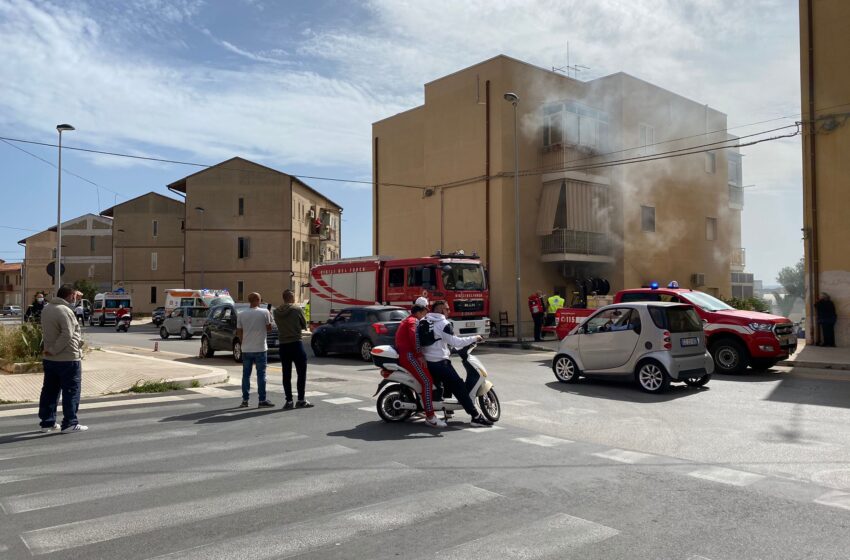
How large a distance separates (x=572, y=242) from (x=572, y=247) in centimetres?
Result: 21

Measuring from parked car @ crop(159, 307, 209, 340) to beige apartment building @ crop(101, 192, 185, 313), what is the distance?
3302cm

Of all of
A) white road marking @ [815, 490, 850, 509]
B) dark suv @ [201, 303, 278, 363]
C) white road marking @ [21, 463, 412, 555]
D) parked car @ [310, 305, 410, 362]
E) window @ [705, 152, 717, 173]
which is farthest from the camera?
window @ [705, 152, 717, 173]

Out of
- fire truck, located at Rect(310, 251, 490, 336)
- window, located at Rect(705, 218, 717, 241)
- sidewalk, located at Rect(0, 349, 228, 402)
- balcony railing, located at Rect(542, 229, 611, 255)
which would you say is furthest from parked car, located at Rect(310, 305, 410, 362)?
window, located at Rect(705, 218, 717, 241)

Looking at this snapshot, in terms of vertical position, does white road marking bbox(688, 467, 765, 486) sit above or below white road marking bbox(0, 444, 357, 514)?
above

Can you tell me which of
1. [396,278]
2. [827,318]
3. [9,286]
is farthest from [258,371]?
[9,286]

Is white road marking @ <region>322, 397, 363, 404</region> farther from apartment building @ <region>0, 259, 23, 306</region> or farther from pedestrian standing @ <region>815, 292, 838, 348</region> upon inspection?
apartment building @ <region>0, 259, 23, 306</region>

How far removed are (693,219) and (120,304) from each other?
3981 cm

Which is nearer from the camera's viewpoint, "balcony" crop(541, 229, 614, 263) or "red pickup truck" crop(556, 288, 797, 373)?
"red pickup truck" crop(556, 288, 797, 373)

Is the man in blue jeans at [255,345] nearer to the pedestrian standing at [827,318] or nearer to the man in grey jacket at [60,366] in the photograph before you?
the man in grey jacket at [60,366]

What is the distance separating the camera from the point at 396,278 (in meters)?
22.2

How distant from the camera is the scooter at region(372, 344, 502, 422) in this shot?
8.49 metres

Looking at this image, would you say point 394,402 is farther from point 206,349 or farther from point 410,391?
point 206,349

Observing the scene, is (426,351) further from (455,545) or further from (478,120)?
(478,120)

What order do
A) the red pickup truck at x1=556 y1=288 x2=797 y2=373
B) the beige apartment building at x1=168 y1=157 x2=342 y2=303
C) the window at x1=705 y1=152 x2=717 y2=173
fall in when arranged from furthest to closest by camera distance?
the beige apartment building at x1=168 y1=157 x2=342 y2=303, the window at x1=705 y1=152 x2=717 y2=173, the red pickup truck at x1=556 y1=288 x2=797 y2=373
